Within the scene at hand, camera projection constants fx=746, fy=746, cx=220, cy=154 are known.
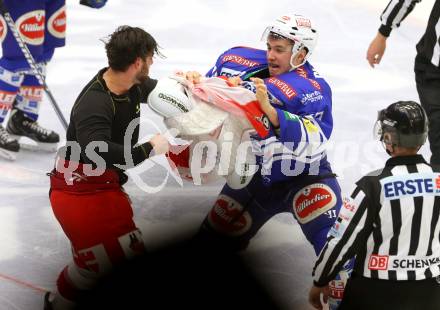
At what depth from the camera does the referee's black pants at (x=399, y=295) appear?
2.39m

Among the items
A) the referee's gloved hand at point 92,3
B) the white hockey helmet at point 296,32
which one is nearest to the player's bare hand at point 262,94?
the white hockey helmet at point 296,32

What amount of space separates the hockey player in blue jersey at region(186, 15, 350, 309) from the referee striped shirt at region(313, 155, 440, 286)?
582 millimetres

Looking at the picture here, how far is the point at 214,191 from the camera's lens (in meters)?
4.21

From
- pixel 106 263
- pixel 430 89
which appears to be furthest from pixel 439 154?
pixel 106 263

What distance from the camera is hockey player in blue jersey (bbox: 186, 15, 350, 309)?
3.03 meters

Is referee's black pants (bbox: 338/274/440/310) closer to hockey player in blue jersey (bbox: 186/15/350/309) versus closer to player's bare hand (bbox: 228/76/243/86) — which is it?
hockey player in blue jersey (bbox: 186/15/350/309)

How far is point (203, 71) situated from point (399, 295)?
362 centimetres

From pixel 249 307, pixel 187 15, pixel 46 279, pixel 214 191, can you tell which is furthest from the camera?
pixel 187 15

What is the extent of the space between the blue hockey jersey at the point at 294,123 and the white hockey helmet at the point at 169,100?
359 millimetres

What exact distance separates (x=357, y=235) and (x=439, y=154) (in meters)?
1.41

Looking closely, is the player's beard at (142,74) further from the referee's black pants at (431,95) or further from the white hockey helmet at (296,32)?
the referee's black pants at (431,95)

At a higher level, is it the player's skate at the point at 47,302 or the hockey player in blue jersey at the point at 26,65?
the hockey player in blue jersey at the point at 26,65

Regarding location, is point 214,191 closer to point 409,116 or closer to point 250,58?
point 250,58

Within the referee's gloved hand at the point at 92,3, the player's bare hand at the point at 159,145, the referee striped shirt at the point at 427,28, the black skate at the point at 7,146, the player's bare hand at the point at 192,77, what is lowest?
the black skate at the point at 7,146
